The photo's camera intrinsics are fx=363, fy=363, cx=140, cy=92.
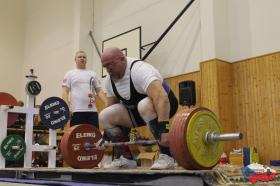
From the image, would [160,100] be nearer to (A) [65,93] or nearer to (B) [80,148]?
(B) [80,148]

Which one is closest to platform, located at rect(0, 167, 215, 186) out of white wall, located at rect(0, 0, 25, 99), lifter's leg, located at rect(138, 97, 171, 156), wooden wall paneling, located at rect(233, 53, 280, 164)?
lifter's leg, located at rect(138, 97, 171, 156)

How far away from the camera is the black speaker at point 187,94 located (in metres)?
5.07

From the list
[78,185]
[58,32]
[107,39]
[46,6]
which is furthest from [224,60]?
[46,6]

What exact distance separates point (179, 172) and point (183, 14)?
175 inches

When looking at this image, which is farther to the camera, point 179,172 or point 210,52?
point 210,52

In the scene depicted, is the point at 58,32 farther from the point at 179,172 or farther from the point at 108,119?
the point at 179,172

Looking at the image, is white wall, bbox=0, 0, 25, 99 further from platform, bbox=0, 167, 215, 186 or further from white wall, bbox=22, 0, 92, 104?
platform, bbox=0, 167, 215, 186

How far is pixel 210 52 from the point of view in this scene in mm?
5094

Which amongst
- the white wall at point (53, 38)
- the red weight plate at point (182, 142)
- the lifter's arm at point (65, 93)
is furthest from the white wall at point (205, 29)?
the red weight plate at point (182, 142)

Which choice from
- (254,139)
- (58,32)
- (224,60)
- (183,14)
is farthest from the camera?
(58,32)

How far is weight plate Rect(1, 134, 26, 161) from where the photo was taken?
331 cm

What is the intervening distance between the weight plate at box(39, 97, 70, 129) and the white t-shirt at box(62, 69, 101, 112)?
6.0 inches

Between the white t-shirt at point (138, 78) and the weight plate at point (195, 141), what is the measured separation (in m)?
0.41

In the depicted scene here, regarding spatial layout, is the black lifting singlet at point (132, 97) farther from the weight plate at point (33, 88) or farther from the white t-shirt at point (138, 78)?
the weight plate at point (33, 88)
